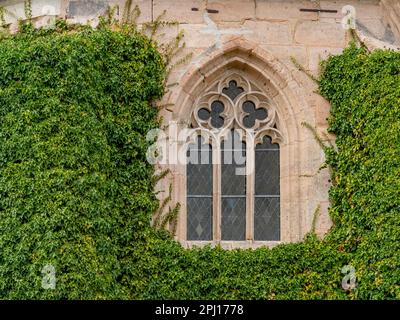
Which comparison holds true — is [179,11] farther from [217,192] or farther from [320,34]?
[217,192]

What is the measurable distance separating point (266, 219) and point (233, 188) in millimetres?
595

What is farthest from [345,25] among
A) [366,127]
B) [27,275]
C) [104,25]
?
[27,275]

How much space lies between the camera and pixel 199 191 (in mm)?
15430

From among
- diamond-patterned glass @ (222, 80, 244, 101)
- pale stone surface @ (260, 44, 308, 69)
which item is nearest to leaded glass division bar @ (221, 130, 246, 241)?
diamond-patterned glass @ (222, 80, 244, 101)

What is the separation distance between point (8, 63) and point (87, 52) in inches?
38.3

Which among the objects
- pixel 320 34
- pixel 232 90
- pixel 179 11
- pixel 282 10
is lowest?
pixel 232 90

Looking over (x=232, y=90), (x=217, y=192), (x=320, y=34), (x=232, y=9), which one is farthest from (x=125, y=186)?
(x=320, y=34)

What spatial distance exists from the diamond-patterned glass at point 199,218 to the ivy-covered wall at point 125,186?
1.80 feet

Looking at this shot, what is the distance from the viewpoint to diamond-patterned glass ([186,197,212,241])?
50.2 feet

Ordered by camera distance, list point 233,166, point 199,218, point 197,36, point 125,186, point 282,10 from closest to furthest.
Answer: point 125,186, point 199,218, point 197,36, point 233,166, point 282,10

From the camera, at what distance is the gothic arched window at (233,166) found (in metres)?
15.4

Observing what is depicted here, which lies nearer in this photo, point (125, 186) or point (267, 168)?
point (125, 186)

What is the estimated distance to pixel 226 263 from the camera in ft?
48.3
